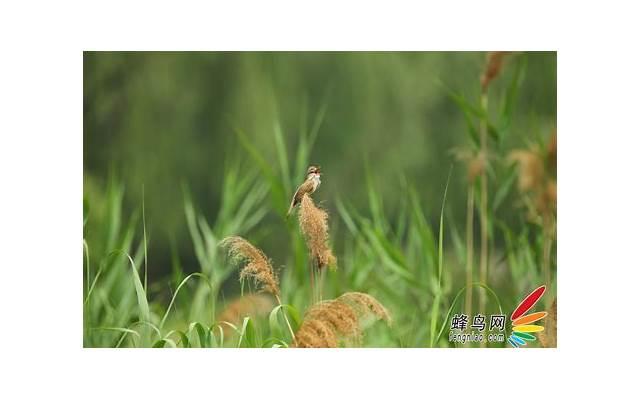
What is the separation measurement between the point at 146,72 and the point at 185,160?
0.42 meters

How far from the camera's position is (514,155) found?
5066mm

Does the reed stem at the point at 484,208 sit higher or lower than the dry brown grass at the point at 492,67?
lower

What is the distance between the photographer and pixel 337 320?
4.89 metres

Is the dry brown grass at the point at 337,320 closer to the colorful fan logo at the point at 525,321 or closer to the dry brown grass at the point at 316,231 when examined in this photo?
the dry brown grass at the point at 316,231

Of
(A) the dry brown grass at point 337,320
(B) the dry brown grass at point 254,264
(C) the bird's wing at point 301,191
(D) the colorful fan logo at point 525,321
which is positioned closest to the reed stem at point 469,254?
(D) the colorful fan logo at point 525,321

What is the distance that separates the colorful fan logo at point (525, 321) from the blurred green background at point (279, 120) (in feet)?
1.26

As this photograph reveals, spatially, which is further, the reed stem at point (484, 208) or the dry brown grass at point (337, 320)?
the reed stem at point (484, 208)

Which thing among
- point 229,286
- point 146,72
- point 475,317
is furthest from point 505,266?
point 146,72

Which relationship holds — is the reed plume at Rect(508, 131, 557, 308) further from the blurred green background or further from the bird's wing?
the bird's wing

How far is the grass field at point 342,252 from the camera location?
4.95 m

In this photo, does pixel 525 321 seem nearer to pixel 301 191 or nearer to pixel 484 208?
pixel 484 208
